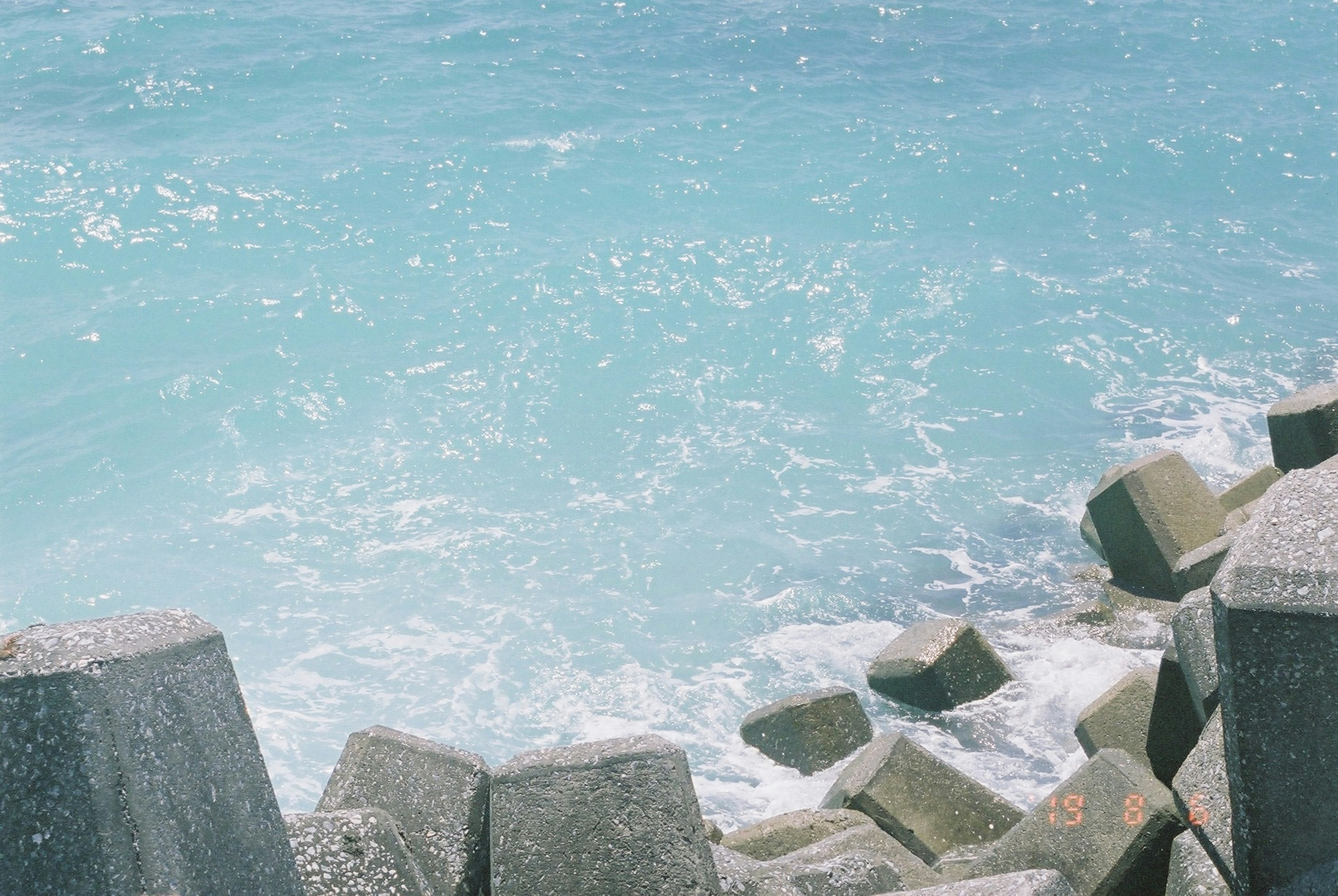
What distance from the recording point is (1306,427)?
26.2ft

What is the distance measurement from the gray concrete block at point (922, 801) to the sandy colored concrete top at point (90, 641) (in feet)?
13.2

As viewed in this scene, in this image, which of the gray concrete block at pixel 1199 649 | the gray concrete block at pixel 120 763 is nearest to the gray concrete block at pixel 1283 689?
the gray concrete block at pixel 1199 649

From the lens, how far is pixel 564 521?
35.5ft

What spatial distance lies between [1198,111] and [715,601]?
15.1 metres

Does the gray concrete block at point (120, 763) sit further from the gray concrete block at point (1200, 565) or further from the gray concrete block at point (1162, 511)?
the gray concrete block at point (1162, 511)

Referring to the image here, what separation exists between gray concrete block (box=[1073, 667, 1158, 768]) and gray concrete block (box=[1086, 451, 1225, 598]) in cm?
237

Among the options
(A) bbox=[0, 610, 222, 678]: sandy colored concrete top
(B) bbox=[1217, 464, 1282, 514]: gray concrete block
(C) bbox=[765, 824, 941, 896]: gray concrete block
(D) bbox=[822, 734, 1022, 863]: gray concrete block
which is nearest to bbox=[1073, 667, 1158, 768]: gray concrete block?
(D) bbox=[822, 734, 1022, 863]: gray concrete block

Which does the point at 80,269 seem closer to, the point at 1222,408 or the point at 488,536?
the point at 488,536

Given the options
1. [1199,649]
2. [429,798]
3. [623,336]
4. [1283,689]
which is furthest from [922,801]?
[623,336]

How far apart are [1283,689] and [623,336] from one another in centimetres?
1115

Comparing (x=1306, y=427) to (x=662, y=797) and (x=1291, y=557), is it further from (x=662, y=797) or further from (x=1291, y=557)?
(x=662, y=797)

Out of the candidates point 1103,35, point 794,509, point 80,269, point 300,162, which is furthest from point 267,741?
point 1103,35

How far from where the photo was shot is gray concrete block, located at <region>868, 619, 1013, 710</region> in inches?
309

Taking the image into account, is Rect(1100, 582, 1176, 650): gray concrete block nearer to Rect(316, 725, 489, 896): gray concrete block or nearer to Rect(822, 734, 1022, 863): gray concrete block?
Rect(822, 734, 1022, 863): gray concrete block
